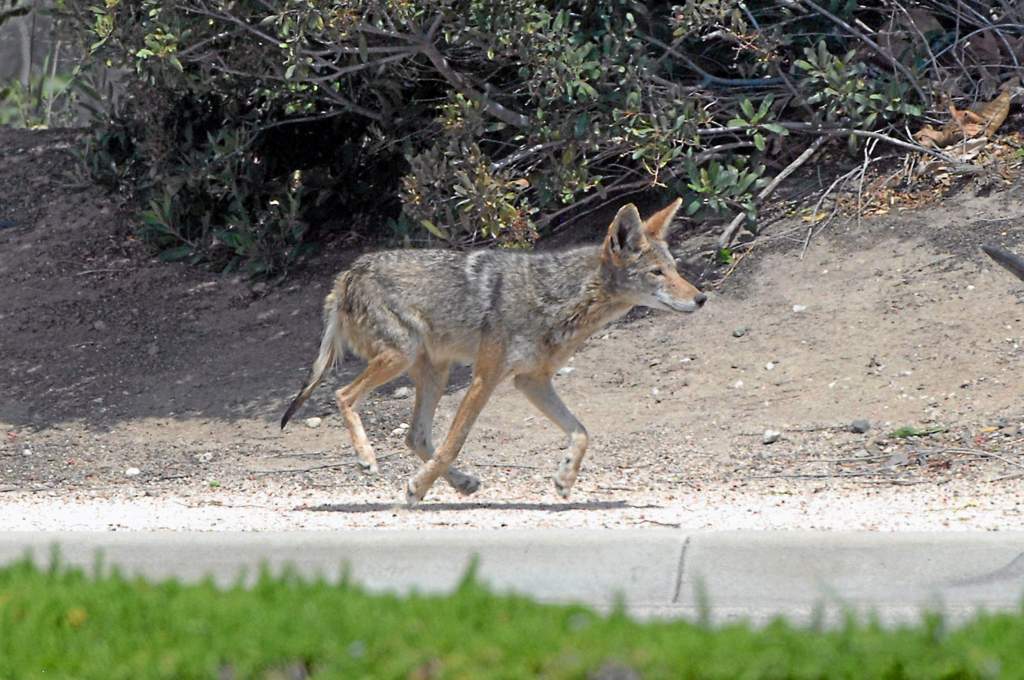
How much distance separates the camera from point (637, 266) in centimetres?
920

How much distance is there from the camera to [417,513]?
8.52 m

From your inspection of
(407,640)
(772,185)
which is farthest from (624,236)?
(407,640)

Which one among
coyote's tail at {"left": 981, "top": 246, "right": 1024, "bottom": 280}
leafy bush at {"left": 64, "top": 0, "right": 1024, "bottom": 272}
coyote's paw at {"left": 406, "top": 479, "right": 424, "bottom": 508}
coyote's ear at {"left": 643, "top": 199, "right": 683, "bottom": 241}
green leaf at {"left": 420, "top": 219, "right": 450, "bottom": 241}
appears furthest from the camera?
green leaf at {"left": 420, "top": 219, "right": 450, "bottom": 241}

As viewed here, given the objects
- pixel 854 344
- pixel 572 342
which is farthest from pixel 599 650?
pixel 854 344

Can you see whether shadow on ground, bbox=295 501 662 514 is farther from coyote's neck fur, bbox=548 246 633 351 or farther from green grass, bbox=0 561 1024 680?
green grass, bbox=0 561 1024 680

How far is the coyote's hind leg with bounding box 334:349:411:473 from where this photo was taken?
9125 mm

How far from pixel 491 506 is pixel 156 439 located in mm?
4078

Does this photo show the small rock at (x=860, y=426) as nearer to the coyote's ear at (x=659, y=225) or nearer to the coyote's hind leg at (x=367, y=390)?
the coyote's ear at (x=659, y=225)

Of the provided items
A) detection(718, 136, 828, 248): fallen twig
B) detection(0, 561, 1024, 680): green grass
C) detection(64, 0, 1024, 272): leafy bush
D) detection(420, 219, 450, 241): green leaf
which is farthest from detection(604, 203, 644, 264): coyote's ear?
detection(0, 561, 1024, 680): green grass

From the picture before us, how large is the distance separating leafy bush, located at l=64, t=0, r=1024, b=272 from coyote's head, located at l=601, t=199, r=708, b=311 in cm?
322

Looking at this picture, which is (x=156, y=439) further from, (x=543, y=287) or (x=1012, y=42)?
(x=1012, y=42)

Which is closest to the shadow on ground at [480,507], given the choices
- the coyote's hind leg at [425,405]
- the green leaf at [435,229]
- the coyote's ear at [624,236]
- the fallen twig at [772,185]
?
the coyote's hind leg at [425,405]

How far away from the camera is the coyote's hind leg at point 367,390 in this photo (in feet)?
29.9

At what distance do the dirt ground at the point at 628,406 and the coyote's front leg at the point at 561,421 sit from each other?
0.22 metres
